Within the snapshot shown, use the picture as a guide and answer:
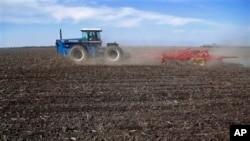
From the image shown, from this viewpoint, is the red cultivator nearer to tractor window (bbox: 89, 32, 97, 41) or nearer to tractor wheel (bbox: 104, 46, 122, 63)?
tractor wheel (bbox: 104, 46, 122, 63)

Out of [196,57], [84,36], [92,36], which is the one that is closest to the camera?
[196,57]

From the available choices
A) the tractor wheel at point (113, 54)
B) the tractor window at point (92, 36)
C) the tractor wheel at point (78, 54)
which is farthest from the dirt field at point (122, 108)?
the tractor window at point (92, 36)

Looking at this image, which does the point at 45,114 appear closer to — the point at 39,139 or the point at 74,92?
the point at 39,139

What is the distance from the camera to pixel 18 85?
13.4 metres

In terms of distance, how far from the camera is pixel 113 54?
2152 cm

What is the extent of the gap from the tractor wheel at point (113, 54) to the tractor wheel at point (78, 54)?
3.82ft

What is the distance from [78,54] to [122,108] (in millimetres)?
12441

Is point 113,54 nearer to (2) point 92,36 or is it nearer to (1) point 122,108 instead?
(2) point 92,36

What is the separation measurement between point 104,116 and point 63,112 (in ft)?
3.42

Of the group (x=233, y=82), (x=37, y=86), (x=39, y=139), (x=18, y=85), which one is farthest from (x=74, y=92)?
(x=233, y=82)

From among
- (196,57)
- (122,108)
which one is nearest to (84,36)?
(196,57)

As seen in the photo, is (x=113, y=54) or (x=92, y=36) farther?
(x=92, y=36)

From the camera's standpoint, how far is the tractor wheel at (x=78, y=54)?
69.9 feet

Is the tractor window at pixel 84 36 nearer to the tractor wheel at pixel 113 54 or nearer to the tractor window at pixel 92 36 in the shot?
the tractor window at pixel 92 36
